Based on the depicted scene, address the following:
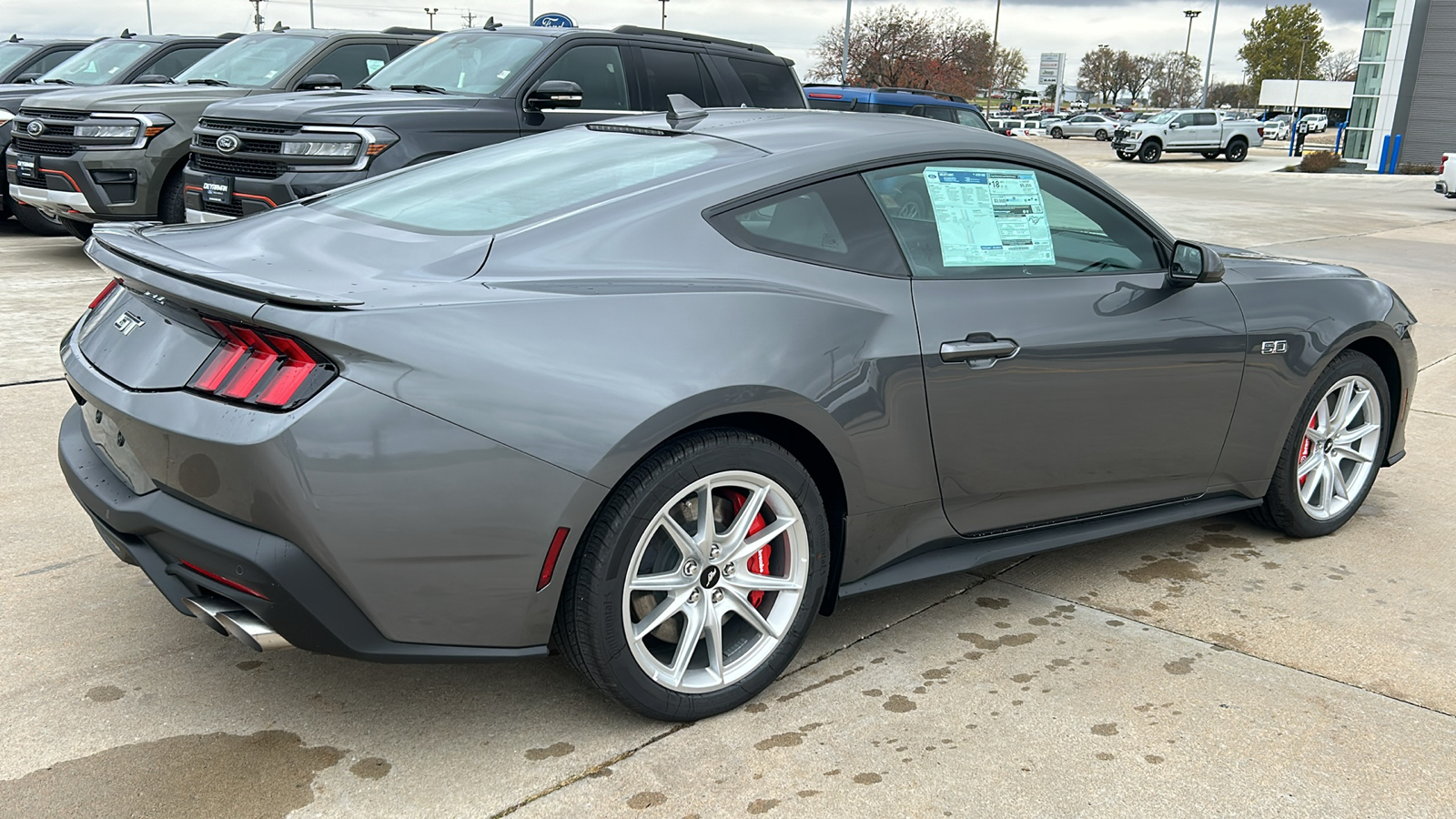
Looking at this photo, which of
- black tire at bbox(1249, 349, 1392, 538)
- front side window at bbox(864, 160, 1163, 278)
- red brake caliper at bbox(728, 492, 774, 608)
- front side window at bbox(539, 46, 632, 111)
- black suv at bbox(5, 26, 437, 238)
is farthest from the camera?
black suv at bbox(5, 26, 437, 238)

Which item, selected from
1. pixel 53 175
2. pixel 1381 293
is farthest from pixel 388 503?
pixel 53 175

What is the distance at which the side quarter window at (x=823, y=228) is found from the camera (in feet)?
9.55

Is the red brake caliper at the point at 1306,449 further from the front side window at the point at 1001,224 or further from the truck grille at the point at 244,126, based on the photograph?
the truck grille at the point at 244,126

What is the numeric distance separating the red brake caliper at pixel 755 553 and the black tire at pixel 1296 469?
2084mm

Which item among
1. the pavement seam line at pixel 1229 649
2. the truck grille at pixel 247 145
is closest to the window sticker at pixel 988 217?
the pavement seam line at pixel 1229 649

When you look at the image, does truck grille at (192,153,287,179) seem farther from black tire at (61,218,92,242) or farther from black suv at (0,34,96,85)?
black suv at (0,34,96,85)

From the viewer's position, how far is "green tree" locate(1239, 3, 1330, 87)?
9619 centimetres

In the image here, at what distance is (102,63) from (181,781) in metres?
12.3

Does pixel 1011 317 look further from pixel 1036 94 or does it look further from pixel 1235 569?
pixel 1036 94

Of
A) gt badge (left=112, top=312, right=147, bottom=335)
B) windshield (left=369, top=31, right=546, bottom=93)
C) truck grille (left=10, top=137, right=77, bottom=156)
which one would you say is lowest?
truck grille (left=10, top=137, right=77, bottom=156)

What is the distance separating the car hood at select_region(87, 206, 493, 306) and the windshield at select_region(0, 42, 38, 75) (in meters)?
14.1

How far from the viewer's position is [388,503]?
231cm

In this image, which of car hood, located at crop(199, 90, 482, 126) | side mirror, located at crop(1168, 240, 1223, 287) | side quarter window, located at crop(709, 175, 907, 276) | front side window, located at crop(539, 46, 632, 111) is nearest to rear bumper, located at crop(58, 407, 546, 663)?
side quarter window, located at crop(709, 175, 907, 276)

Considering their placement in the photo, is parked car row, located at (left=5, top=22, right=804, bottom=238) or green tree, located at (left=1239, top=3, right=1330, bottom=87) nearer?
parked car row, located at (left=5, top=22, right=804, bottom=238)
